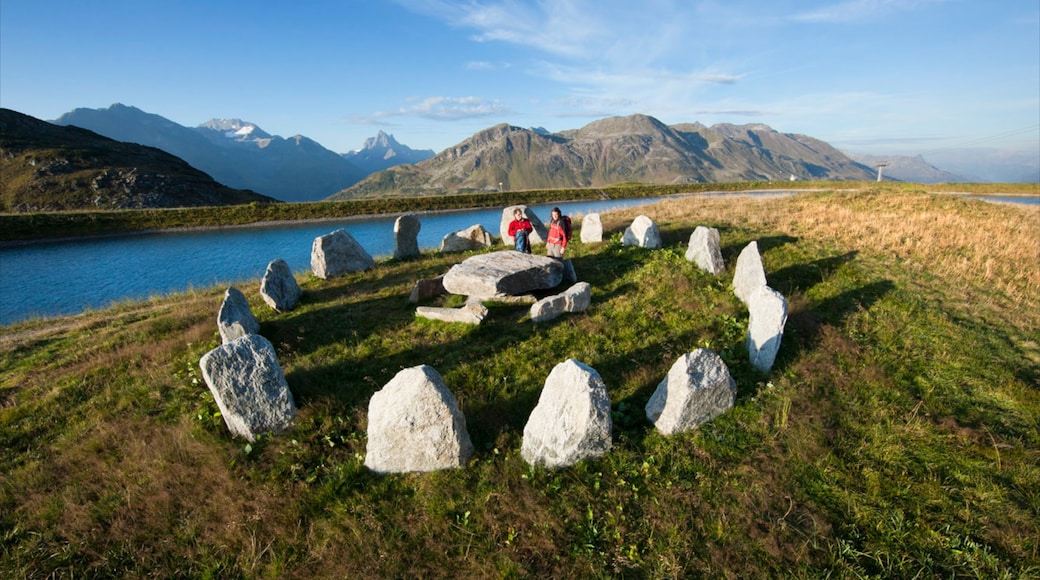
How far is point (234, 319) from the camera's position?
12.4 metres

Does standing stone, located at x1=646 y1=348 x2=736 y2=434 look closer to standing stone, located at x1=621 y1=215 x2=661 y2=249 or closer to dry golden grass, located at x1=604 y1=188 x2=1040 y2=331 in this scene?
standing stone, located at x1=621 y1=215 x2=661 y2=249

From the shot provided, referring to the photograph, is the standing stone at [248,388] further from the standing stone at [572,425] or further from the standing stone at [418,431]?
the standing stone at [572,425]

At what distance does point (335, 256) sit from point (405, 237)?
4210 mm

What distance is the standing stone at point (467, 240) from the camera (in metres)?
23.8

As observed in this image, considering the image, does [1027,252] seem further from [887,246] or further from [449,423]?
[449,423]

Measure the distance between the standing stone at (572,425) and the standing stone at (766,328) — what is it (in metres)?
5.00

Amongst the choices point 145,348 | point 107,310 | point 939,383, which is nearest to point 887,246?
point 939,383

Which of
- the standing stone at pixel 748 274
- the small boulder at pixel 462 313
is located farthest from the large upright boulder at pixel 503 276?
the standing stone at pixel 748 274

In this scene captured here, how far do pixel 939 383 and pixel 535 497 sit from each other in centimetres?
1010

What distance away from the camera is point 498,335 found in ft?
38.5

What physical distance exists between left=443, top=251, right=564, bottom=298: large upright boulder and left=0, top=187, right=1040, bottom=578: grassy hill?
33.9 inches

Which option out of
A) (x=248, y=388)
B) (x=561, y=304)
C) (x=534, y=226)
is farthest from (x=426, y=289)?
(x=534, y=226)

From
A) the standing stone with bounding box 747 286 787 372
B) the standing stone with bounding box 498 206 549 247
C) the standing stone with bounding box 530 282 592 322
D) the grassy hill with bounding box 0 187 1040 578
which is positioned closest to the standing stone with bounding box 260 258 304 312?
the grassy hill with bounding box 0 187 1040 578

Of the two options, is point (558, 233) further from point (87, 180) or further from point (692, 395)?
point (87, 180)
